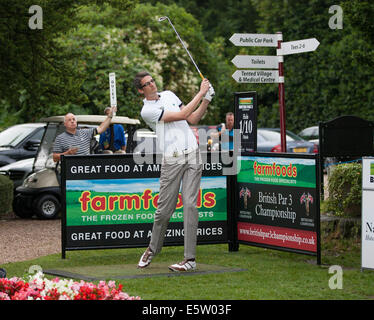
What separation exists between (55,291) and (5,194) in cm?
992

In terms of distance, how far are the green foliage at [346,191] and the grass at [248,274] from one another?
0.49 metres

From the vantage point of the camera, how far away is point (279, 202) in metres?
10.1

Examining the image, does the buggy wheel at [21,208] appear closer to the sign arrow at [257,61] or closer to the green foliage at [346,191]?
the sign arrow at [257,61]

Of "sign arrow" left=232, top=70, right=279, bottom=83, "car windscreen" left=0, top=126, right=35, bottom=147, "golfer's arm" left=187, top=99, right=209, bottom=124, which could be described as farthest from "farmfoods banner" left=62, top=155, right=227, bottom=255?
"car windscreen" left=0, top=126, right=35, bottom=147

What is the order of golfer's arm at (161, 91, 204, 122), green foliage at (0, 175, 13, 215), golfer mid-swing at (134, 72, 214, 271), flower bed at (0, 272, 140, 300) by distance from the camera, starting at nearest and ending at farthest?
flower bed at (0, 272, 140, 300) < golfer's arm at (161, 91, 204, 122) < golfer mid-swing at (134, 72, 214, 271) < green foliage at (0, 175, 13, 215)

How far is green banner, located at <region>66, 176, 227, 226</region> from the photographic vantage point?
34.0 ft

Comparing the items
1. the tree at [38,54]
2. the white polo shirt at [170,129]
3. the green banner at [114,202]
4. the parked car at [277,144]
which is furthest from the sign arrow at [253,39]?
the parked car at [277,144]

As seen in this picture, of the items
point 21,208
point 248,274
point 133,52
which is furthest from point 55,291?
point 133,52

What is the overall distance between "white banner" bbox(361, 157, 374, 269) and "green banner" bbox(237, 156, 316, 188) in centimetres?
83

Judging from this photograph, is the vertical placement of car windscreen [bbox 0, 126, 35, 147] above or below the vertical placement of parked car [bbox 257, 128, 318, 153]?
above

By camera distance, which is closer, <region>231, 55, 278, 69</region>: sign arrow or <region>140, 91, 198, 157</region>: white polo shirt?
<region>140, 91, 198, 157</region>: white polo shirt

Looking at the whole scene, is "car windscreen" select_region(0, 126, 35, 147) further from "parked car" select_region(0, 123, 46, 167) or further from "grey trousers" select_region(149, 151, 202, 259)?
"grey trousers" select_region(149, 151, 202, 259)

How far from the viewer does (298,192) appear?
32.3 feet
